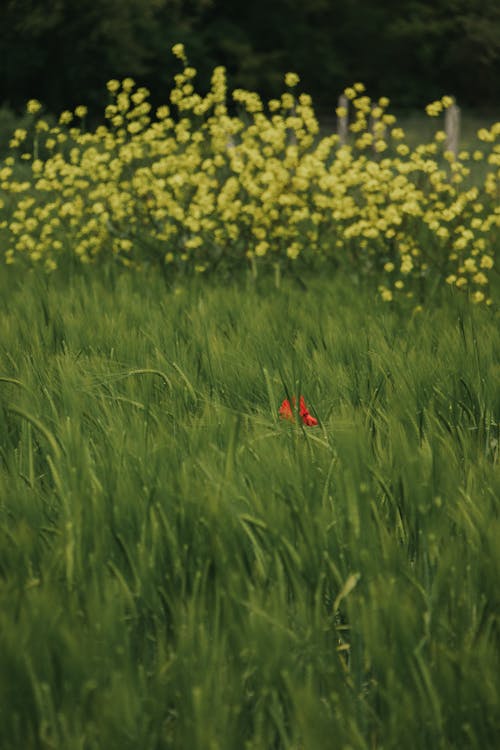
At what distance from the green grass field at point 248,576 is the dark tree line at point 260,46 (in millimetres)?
23572

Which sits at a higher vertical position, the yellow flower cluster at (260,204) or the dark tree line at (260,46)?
the dark tree line at (260,46)

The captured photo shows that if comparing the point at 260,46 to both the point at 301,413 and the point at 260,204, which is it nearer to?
the point at 260,204

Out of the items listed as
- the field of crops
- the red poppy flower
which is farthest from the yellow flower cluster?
the red poppy flower

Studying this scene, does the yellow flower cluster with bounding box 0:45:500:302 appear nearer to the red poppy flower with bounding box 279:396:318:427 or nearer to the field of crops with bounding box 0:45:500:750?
the field of crops with bounding box 0:45:500:750

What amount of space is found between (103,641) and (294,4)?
3686 centimetres

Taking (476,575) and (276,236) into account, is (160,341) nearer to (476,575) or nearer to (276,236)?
(476,575)

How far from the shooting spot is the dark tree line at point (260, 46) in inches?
1029

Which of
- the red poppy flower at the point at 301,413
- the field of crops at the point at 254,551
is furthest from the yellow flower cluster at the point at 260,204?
the red poppy flower at the point at 301,413

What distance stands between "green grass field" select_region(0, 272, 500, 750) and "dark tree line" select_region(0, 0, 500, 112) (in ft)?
77.3

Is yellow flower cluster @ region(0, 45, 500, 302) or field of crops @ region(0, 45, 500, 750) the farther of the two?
yellow flower cluster @ region(0, 45, 500, 302)

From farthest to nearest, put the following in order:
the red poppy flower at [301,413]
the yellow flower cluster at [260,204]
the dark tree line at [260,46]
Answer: the dark tree line at [260,46]
the yellow flower cluster at [260,204]
the red poppy flower at [301,413]

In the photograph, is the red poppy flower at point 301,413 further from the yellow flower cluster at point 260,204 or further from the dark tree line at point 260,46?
the dark tree line at point 260,46

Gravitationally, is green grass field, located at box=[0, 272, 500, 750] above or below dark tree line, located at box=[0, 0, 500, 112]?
below

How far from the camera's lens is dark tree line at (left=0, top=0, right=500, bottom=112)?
26.1m
